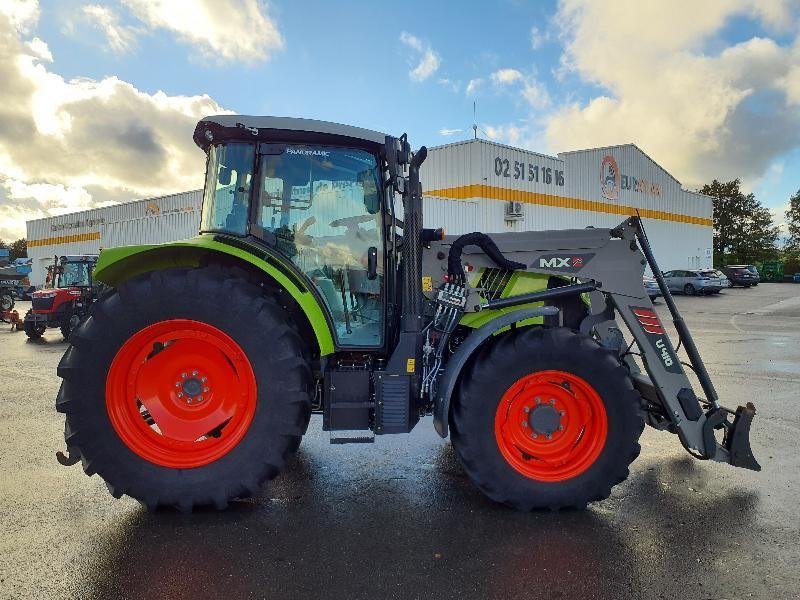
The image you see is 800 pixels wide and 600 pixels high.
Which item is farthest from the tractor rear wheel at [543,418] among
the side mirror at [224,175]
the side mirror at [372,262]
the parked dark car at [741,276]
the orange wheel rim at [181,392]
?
the parked dark car at [741,276]

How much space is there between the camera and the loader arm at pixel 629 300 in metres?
3.89

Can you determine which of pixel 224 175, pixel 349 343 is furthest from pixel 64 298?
pixel 349 343

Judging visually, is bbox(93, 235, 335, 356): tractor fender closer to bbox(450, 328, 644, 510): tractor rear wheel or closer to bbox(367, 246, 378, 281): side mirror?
bbox(367, 246, 378, 281): side mirror

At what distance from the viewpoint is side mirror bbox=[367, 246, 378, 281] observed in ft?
13.1

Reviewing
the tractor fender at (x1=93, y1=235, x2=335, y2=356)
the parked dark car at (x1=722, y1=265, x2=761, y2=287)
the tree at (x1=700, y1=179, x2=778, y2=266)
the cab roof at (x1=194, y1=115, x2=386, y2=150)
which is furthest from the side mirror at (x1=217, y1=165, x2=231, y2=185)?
the tree at (x1=700, y1=179, x2=778, y2=266)

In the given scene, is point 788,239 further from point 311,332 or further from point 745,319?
point 311,332

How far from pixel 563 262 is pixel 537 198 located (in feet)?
85.5

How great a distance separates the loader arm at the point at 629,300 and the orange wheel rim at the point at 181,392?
1.43m

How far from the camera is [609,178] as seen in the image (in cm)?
3409

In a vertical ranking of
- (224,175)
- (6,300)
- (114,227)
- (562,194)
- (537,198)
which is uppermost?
(562,194)

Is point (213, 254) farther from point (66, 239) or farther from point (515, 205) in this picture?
point (66, 239)

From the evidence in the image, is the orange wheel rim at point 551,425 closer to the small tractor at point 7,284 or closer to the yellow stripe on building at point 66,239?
the small tractor at point 7,284

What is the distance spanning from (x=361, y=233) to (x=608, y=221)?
1308 inches

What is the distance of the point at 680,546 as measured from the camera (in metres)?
3.20
